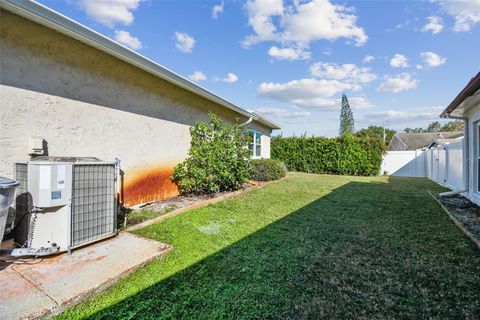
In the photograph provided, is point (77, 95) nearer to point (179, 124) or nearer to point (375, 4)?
point (179, 124)

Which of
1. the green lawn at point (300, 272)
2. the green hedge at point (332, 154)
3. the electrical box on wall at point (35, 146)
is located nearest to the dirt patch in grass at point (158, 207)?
the green lawn at point (300, 272)

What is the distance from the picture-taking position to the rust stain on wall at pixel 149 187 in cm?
533

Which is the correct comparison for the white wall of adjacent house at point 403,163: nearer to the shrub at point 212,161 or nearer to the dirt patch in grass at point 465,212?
the dirt patch in grass at point 465,212

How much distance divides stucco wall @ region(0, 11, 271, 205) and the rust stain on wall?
0.08 feet

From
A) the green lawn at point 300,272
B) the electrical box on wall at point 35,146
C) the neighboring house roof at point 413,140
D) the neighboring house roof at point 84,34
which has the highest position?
the neighboring house roof at point 413,140

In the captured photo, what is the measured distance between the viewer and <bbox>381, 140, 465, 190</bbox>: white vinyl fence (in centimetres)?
862

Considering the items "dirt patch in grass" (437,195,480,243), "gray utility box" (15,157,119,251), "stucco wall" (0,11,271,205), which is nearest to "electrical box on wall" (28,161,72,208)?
"gray utility box" (15,157,119,251)

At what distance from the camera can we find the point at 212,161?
6.81m

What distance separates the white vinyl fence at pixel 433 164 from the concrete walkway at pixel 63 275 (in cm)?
947

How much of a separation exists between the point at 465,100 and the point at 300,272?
5867mm

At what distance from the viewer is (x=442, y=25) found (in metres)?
7.49

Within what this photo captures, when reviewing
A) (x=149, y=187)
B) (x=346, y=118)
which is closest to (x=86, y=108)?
(x=149, y=187)

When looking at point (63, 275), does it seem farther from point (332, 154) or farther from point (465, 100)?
point (332, 154)

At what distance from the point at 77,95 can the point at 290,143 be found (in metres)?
14.2
